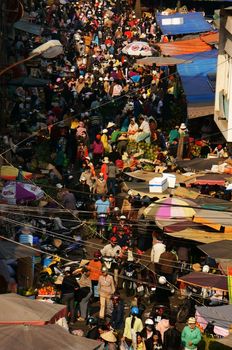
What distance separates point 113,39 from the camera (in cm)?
5009

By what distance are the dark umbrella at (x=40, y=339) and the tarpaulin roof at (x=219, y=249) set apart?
4843 mm

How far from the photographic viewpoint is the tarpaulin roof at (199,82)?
31.3 meters

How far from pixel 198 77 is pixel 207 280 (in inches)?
633

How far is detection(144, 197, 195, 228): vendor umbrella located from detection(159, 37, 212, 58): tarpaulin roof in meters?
17.3

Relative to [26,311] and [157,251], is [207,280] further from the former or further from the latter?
[26,311]

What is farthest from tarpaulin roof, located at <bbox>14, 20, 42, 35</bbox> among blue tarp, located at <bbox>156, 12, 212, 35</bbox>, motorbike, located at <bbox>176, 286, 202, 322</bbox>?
motorbike, located at <bbox>176, 286, 202, 322</bbox>

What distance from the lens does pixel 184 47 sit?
41.3 meters

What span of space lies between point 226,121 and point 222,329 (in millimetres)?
10955

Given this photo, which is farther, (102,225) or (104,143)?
(104,143)

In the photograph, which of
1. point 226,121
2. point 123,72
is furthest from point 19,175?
point 123,72

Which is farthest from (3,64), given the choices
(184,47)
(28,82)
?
(184,47)

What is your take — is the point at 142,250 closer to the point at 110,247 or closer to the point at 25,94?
the point at 110,247

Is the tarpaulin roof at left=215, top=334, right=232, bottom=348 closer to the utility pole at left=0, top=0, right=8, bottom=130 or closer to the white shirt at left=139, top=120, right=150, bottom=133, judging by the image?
the utility pole at left=0, top=0, right=8, bottom=130

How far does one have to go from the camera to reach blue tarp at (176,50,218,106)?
32438 mm
